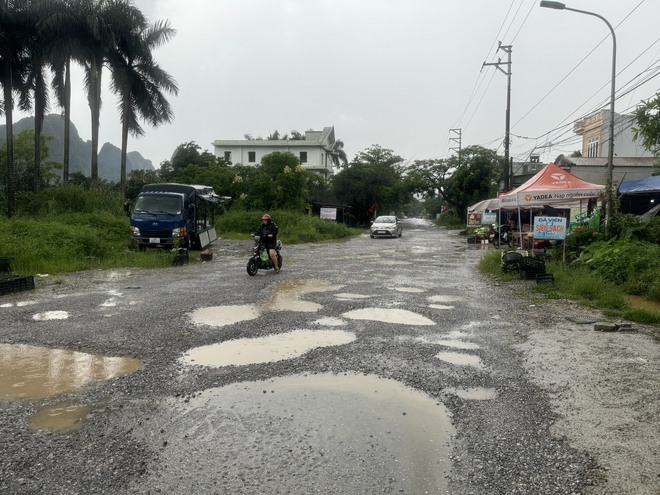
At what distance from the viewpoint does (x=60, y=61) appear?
26.6 metres

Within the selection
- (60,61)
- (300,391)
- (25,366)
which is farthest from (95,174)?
(300,391)

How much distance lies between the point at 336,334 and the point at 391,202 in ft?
162

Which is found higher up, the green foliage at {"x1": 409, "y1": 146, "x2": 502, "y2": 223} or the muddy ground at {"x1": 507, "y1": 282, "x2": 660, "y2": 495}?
the green foliage at {"x1": 409, "y1": 146, "x2": 502, "y2": 223}

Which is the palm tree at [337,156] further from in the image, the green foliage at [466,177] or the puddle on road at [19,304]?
the puddle on road at [19,304]

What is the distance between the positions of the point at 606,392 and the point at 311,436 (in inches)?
113

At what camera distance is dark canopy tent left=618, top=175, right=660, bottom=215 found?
18.8m

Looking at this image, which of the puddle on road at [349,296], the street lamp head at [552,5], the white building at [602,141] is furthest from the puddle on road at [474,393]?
the white building at [602,141]

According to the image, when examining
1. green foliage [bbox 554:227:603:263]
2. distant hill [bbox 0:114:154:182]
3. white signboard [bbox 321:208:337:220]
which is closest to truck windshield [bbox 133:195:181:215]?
green foliage [bbox 554:227:603:263]

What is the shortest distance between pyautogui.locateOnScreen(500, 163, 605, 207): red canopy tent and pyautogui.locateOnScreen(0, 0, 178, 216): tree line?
72.3 feet

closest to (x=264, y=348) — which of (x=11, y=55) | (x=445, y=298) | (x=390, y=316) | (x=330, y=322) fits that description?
(x=330, y=322)

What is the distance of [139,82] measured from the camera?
1238 inches

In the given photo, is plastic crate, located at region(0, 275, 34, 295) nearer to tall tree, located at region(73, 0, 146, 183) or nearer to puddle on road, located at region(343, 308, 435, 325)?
puddle on road, located at region(343, 308, 435, 325)

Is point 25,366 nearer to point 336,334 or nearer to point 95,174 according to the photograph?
point 336,334

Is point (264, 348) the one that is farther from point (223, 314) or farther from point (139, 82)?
point (139, 82)
